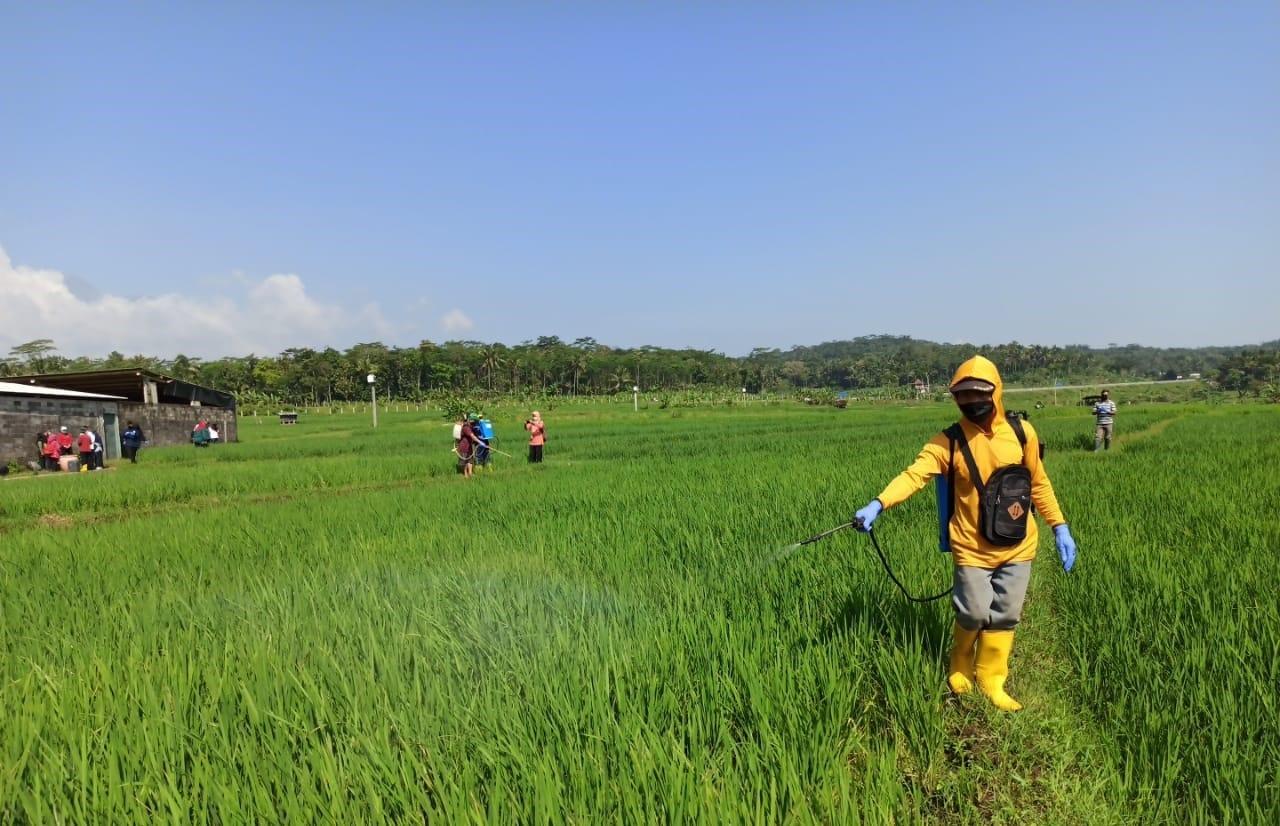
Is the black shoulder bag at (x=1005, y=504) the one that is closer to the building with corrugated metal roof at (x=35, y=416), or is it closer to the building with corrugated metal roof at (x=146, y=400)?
the building with corrugated metal roof at (x=35, y=416)

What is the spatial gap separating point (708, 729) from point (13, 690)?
112 inches

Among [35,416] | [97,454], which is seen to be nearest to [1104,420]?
[97,454]

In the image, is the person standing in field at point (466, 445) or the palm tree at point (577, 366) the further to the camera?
the palm tree at point (577, 366)

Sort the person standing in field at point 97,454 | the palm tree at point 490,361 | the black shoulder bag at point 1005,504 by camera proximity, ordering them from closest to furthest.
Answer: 1. the black shoulder bag at point 1005,504
2. the person standing in field at point 97,454
3. the palm tree at point 490,361

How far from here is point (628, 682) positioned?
2510mm

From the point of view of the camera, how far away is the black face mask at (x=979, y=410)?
2.82 meters

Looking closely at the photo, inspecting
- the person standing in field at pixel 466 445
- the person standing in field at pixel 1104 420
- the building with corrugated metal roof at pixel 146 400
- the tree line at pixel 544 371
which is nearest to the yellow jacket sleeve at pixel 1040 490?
the person standing in field at pixel 466 445

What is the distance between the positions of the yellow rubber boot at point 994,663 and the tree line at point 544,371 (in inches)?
2654

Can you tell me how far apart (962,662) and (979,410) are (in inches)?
45.3

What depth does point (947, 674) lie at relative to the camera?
3061 millimetres

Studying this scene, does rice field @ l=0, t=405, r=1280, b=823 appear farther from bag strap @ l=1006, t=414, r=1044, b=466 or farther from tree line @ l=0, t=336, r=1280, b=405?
tree line @ l=0, t=336, r=1280, b=405

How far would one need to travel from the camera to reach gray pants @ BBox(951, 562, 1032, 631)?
9.27 feet

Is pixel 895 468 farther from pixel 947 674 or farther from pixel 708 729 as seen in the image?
pixel 708 729

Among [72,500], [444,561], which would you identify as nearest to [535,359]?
[72,500]
